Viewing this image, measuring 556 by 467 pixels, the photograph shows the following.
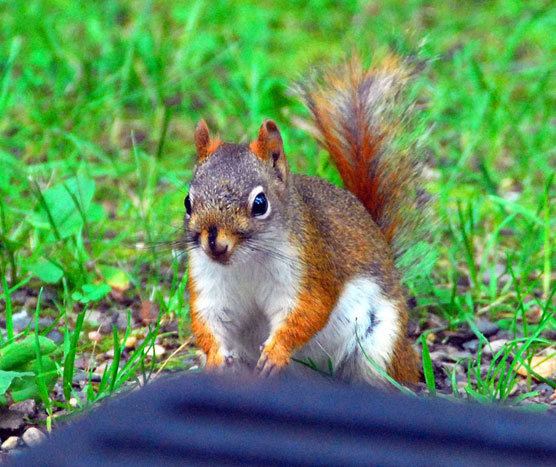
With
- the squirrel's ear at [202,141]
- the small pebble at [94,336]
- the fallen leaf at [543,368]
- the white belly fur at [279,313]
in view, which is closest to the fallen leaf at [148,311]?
the small pebble at [94,336]

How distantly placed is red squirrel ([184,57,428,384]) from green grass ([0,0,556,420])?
0.18m

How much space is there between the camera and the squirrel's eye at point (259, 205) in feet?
6.76

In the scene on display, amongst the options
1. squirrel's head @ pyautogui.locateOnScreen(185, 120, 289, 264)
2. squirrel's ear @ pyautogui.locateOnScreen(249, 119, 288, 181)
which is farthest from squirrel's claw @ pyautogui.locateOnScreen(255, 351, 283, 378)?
squirrel's ear @ pyautogui.locateOnScreen(249, 119, 288, 181)

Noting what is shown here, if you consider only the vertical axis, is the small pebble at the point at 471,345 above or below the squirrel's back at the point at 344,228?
below

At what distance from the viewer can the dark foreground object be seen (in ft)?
2.81

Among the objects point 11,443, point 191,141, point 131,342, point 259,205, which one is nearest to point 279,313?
point 259,205

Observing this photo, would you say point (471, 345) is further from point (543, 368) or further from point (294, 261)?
point (294, 261)

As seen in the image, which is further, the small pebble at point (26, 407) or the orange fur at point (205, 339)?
the orange fur at point (205, 339)

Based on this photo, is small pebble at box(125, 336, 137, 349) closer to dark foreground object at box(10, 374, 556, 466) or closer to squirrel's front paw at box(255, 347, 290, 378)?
squirrel's front paw at box(255, 347, 290, 378)

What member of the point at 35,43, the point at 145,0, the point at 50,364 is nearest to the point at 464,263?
the point at 50,364

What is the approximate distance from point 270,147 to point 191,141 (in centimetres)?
160

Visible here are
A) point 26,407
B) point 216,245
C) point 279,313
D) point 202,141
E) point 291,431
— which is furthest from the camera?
point 202,141

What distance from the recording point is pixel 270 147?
224 cm

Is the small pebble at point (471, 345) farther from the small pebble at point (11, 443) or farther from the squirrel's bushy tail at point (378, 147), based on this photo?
the small pebble at point (11, 443)
